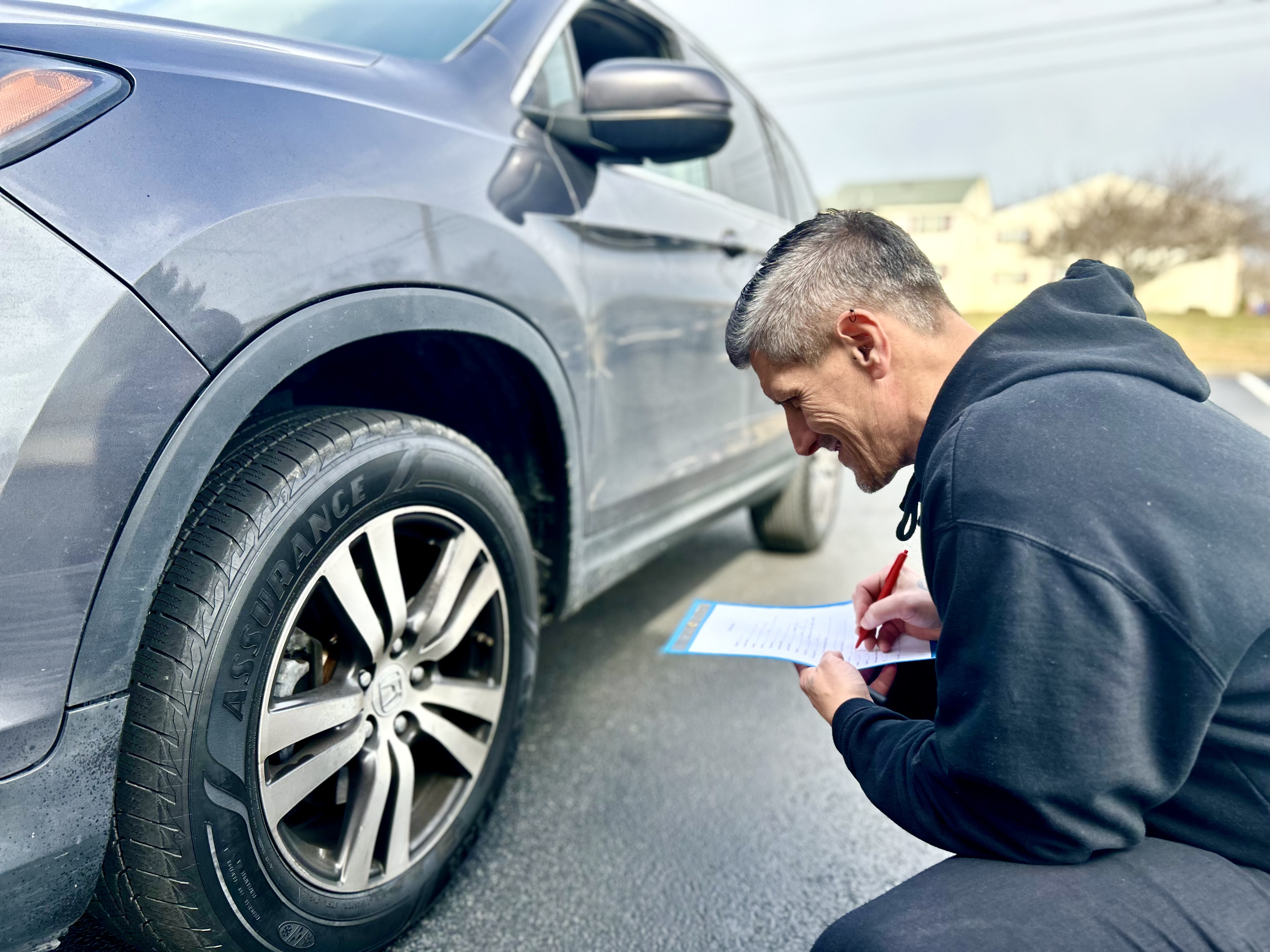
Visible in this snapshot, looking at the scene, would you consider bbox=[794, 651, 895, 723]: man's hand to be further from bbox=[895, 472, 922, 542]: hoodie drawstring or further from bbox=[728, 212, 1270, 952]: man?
bbox=[895, 472, 922, 542]: hoodie drawstring

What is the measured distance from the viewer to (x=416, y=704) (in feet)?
5.16

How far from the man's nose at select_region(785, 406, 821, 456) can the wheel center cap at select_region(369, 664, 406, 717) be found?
2.37 feet

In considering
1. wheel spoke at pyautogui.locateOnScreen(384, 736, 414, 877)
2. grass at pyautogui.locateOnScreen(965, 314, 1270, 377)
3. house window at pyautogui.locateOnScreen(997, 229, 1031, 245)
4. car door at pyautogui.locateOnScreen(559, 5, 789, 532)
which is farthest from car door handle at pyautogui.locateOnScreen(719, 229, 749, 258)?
house window at pyautogui.locateOnScreen(997, 229, 1031, 245)

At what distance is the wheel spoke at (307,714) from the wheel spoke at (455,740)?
0.55 ft

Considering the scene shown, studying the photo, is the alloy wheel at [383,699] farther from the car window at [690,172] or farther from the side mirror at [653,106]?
the car window at [690,172]

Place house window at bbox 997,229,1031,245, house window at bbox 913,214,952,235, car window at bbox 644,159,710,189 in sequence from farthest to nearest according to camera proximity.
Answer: house window at bbox 913,214,952,235
house window at bbox 997,229,1031,245
car window at bbox 644,159,710,189

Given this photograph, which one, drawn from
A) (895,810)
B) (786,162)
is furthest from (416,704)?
(786,162)

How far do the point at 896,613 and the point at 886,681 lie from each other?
0.12m

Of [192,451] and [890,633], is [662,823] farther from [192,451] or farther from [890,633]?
[192,451]

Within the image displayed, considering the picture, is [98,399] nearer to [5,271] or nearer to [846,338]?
[5,271]

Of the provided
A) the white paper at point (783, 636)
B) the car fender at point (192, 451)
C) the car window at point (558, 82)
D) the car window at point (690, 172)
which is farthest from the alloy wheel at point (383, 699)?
the car window at point (690, 172)

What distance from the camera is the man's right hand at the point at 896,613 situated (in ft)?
4.86

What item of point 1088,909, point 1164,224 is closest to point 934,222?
point 1164,224

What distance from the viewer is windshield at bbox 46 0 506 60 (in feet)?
6.15
